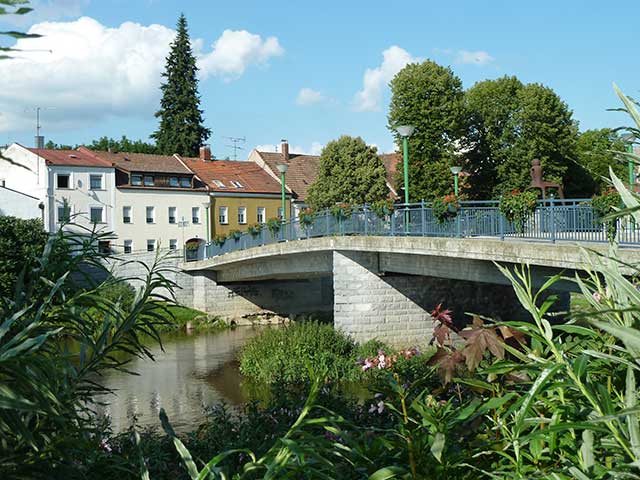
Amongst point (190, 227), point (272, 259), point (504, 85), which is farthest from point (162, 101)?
point (272, 259)

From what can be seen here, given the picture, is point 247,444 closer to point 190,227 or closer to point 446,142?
point 446,142

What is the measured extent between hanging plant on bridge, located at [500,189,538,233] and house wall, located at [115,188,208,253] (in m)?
31.9

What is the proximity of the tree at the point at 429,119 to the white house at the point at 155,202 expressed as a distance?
550 inches

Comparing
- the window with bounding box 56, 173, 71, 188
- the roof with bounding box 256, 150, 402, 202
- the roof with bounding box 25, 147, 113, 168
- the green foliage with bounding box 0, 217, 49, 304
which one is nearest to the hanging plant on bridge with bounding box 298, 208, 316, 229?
the green foliage with bounding box 0, 217, 49, 304

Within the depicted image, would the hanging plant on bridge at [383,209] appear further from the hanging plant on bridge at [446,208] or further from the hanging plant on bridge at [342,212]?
the hanging plant on bridge at [446,208]

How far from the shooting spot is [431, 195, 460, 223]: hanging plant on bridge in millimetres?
16094

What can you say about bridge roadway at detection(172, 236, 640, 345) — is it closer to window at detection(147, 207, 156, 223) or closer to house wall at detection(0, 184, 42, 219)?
house wall at detection(0, 184, 42, 219)

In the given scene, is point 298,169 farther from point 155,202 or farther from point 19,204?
point 19,204

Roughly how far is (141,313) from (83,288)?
27 centimetres

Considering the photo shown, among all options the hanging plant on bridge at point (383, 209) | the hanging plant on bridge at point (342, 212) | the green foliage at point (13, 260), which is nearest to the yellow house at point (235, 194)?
the hanging plant on bridge at point (342, 212)

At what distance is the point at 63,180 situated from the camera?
41188 millimetres

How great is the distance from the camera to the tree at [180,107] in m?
59.5

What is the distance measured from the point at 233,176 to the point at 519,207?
37.8 metres

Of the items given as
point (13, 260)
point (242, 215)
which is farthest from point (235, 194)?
point (13, 260)
